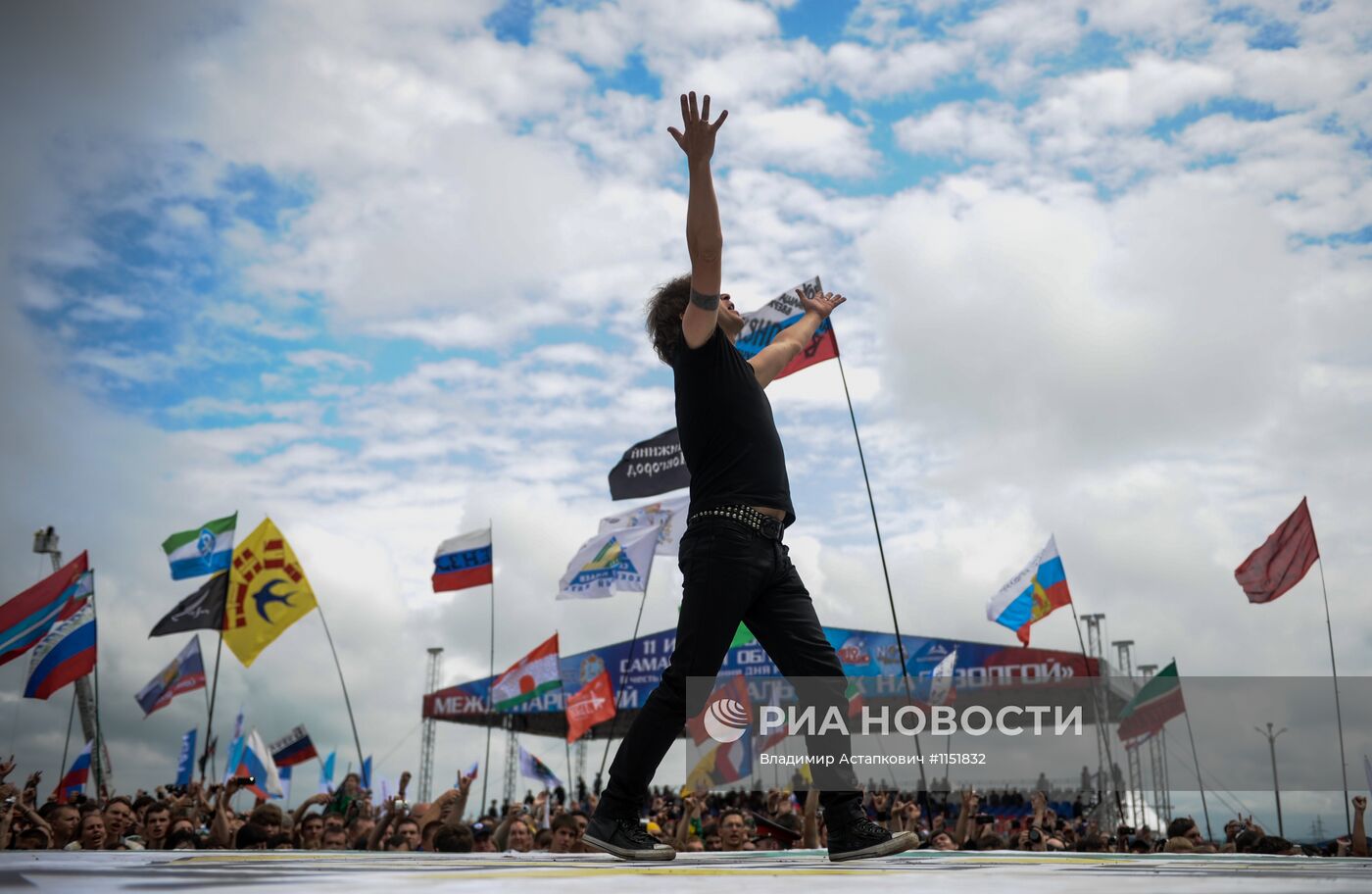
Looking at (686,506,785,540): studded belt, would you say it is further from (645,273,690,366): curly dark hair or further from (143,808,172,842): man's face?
A: (143,808,172,842): man's face

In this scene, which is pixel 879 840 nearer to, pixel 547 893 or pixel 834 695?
pixel 834 695

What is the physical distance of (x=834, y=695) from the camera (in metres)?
3.21

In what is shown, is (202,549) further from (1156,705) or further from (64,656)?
(1156,705)

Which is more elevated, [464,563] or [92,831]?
[464,563]

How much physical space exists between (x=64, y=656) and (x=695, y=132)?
15484mm

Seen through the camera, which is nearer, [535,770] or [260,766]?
[535,770]

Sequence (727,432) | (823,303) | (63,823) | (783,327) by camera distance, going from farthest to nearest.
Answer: (783,327)
(63,823)
(823,303)
(727,432)

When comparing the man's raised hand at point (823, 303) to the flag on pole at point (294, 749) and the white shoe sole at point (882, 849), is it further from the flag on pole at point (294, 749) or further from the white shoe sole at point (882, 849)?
the flag on pole at point (294, 749)

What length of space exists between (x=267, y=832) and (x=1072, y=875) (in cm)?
629

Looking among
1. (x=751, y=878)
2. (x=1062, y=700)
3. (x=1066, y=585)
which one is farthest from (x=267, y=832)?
(x=1062, y=700)

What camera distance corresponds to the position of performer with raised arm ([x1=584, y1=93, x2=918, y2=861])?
3.09 meters

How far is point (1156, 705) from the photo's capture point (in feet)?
58.0

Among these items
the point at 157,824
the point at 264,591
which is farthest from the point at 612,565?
the point at 157,824

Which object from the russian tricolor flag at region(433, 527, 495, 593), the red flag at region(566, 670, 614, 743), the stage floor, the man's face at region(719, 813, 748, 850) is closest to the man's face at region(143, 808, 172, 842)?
the man's face at region(719, 813, 748, 850)
